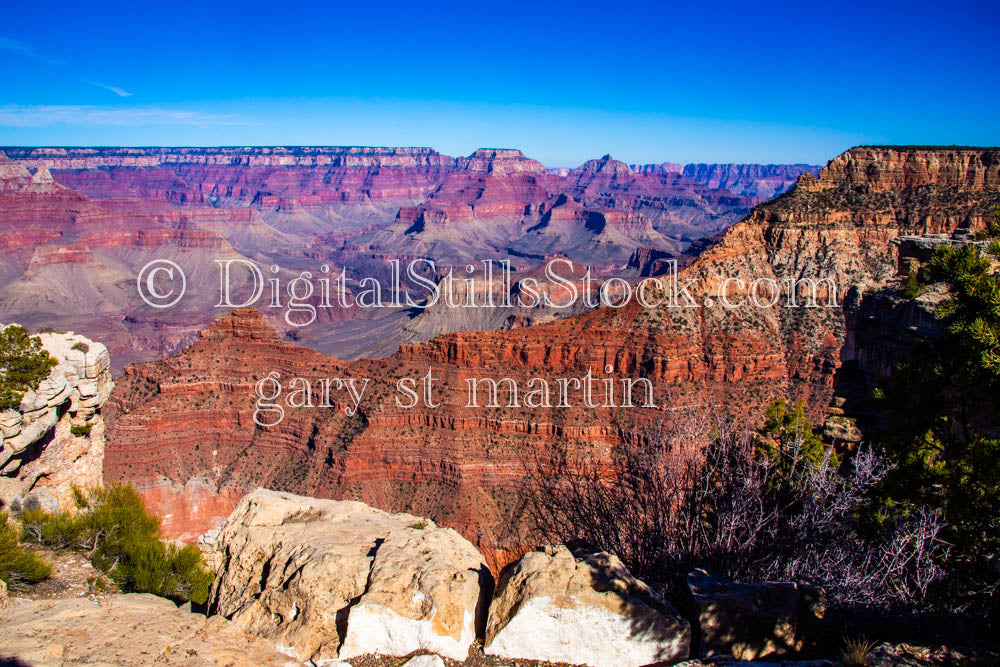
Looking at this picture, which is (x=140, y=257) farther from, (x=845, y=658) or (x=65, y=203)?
(x=845, y=658)

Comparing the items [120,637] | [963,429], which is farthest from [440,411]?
[963,429]

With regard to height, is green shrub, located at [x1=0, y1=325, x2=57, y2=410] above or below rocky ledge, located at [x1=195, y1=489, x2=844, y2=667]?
above

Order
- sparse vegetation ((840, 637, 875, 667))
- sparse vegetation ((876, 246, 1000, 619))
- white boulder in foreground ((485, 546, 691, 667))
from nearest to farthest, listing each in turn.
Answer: sparse vegetation ((840, 637, 875, 667)) → white boulder in foreground ((485, 546, 691, 667)) → sparse vegetation ((876, 246, 1000, 619))

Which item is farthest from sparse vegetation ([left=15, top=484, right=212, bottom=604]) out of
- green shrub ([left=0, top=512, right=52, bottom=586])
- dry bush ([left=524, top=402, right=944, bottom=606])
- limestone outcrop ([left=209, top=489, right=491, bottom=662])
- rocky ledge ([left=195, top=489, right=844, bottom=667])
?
dry bush ([left=524, top=402, right=944, bottom=606])

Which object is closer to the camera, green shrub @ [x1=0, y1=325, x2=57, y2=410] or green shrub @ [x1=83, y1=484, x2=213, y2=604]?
green shrub @ [x1=83, y1=484, x2=213, y2=604]

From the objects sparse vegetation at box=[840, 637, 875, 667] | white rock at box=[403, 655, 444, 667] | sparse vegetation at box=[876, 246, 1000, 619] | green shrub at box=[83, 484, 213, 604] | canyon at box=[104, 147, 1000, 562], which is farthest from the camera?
canyon at box=[104, 147, 1000, 562]

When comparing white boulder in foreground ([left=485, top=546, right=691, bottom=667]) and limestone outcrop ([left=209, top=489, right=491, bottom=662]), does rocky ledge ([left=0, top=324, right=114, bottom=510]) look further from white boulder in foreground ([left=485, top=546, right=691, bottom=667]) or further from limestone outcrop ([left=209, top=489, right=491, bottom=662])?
white boulder in foreground ([left=485, top=546, right=691, bottom=667])
